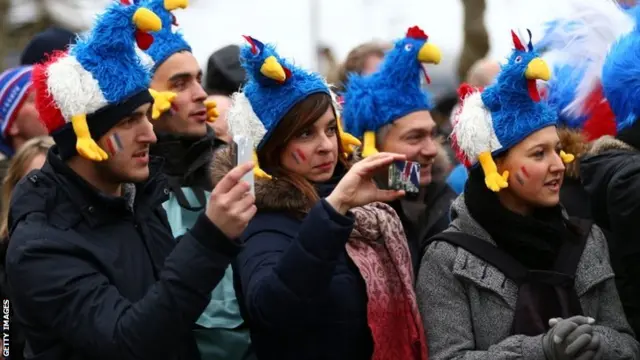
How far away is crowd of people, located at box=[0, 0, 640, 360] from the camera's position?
360 centimetres

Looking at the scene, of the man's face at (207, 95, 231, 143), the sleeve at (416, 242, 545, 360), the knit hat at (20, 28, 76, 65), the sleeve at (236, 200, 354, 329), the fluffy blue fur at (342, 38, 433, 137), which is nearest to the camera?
the sleeve at (236, 200, 354, 329)

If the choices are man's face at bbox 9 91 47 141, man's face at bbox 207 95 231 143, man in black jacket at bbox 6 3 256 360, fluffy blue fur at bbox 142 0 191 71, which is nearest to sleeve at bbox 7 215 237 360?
man in black jacket at bbox 6 3 256 360

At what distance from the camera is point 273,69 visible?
4367 mm

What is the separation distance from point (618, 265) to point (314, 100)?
1.32m

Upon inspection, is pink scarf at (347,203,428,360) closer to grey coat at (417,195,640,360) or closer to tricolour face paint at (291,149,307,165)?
grey coat at (417,195,640,360)

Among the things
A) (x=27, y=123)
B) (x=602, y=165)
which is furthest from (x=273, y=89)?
(x=27, y=123)

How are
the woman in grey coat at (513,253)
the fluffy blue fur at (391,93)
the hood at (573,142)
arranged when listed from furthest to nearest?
the fluffy blue fur at (391,93)
the hood at (573,142)
the woman in grey coat at (513,253)

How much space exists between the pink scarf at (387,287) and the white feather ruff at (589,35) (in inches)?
46.7

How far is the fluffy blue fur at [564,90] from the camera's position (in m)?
5.17

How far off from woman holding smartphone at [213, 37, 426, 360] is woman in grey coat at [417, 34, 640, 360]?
177 millimetres

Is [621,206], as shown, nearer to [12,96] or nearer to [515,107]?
Answer: [515,107]

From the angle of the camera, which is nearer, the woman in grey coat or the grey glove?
the grey glove

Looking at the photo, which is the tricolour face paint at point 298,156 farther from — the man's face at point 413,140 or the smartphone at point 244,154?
the man's face at point 413,140

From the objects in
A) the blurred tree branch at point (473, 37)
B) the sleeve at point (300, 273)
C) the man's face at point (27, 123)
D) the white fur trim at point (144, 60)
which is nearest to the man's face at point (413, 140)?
the white fur trim at point (144, 60)
